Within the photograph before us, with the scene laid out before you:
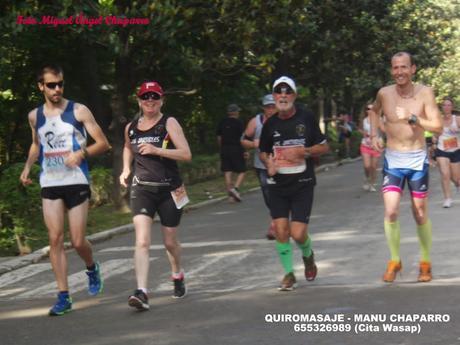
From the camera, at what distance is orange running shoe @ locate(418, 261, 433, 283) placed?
25.0 ft

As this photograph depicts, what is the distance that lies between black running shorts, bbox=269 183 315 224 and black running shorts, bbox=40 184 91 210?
1678 millimetres

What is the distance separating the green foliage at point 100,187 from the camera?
17816 mm

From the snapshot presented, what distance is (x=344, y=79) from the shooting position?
29750 mm

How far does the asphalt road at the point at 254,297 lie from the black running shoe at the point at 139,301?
89 millimetres

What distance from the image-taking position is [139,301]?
6.88 m

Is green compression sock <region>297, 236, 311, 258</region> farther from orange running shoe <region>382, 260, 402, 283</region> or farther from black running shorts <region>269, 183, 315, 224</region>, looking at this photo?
orange running shoe <region>382, 260, 402, 283</region>

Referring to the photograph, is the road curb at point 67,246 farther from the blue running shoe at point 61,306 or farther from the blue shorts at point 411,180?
the blue shorts at point 411,180

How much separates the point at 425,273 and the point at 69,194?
3.17 metres

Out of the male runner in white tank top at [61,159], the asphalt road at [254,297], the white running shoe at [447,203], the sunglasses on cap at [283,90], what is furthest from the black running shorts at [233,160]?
the male runner in white tank top at [61,159]

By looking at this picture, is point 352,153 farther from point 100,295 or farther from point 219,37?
point 100,295

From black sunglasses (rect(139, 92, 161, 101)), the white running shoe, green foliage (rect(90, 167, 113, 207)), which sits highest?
black sunglasses (rect(139, 92, 161, 101))

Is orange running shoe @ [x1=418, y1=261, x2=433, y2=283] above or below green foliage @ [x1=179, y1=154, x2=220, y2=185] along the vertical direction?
above

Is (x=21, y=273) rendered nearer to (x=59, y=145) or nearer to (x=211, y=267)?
(x=211, y=267)

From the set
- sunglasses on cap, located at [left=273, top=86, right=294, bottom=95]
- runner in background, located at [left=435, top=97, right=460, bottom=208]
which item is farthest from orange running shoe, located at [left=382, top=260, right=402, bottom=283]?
runner in background, located at [left=435, top=97, right=460, bottom=208]
